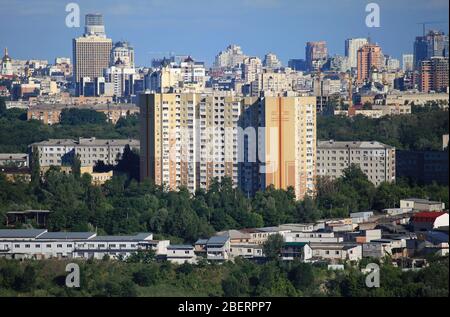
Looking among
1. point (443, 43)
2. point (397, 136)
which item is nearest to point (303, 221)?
point (397, 136)

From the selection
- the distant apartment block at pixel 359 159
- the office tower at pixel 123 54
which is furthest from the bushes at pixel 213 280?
the office tower at pixel 123 54

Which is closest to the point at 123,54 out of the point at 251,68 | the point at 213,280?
the point at 251,68

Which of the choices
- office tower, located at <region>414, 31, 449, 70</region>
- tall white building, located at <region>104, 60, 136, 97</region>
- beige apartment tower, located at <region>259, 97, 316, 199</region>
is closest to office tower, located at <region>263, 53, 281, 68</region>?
tall white building, located at <region>104, 60, 136, 97</region>

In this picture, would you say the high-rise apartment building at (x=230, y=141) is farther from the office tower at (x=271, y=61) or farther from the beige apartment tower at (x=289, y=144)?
the office tower at (x=271, y=61)

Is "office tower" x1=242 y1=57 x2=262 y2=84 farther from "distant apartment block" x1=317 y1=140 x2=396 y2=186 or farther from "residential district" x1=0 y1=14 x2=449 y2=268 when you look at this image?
"distant apartment block" x1=317 y1=140 x2=396 y2=186

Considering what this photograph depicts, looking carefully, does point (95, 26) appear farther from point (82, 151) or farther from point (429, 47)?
point (82, 151)
